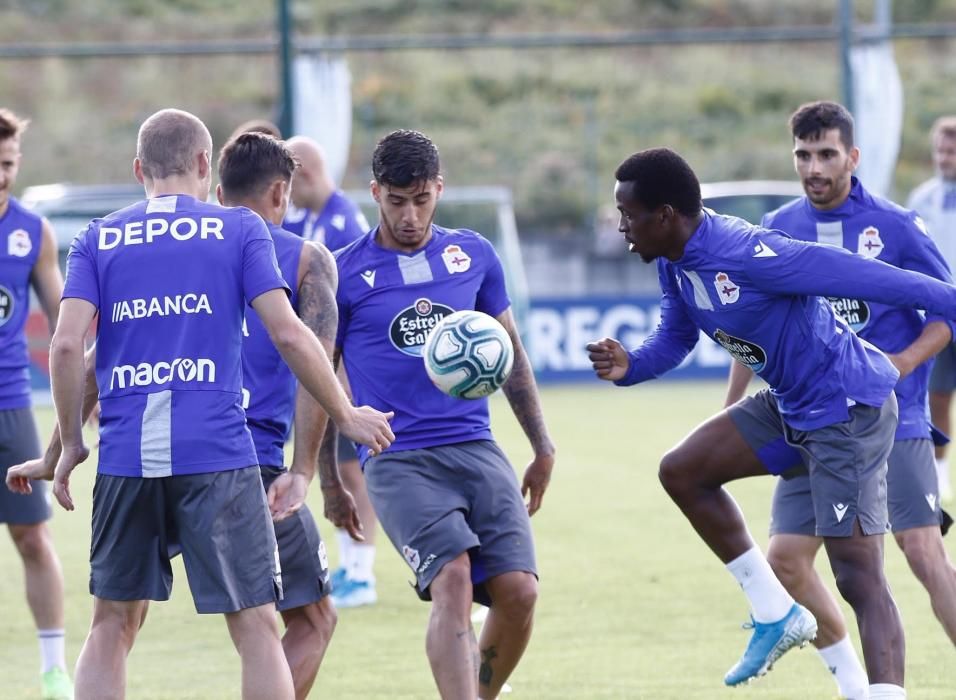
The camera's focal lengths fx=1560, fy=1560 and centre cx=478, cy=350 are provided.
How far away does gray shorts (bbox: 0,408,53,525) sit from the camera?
6.90m

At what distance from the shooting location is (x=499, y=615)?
18.6ft

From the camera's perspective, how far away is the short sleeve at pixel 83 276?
4.88 metres

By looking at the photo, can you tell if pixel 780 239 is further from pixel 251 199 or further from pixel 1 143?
pixel 1 143

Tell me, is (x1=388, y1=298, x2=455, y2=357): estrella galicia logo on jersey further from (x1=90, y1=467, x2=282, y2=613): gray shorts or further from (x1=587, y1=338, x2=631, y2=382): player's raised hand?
(x1=90, y1=467, x2=282, y2=613): gray shorts

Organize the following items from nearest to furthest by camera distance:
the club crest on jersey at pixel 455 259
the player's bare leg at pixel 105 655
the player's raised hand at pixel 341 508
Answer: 1. the player's bare leg at pixel 105 655
2. the player's raised hand at pixel 341 508
3. the club crest on jersey at pixel 455 259

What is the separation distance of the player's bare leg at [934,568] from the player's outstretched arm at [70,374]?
3241 millimetres

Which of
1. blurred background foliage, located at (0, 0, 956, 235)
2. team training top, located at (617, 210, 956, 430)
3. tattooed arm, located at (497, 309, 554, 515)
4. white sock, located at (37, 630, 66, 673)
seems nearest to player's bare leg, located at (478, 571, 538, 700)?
tattooed arm, located at (497, 309, 554, 515)

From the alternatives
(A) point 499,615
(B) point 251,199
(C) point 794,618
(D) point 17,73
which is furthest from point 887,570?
(D) point 17,73

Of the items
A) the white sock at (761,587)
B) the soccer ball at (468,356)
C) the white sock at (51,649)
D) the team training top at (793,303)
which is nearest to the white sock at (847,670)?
the white sock at (761,587)

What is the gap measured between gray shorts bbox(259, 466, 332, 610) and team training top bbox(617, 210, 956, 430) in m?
1.63

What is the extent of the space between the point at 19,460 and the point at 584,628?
113 inches

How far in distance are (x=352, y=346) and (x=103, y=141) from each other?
2968 cm

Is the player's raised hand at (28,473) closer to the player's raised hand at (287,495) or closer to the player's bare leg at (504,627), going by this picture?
the player's raised hand at (287,495)

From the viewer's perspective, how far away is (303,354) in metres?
4.83
